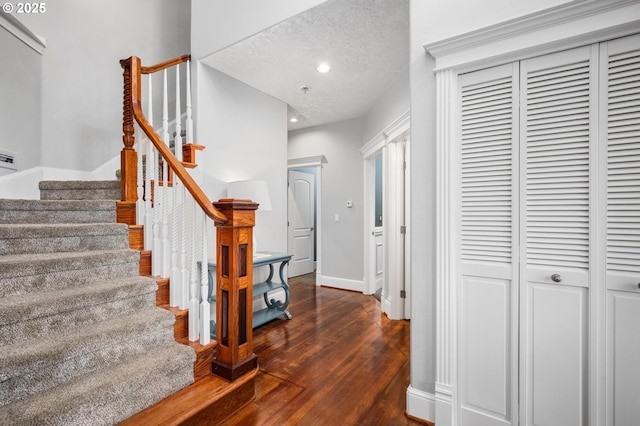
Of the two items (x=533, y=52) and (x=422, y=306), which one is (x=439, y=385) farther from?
(x=533, y=52)

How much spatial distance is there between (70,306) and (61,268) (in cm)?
28

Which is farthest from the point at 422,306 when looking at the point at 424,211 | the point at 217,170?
the point at 217,170

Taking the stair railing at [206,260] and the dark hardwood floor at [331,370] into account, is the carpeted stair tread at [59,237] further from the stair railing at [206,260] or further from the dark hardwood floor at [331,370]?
the dark hardwood floor at [331,370]

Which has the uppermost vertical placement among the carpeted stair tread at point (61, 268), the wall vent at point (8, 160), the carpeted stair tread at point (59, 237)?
the wall vent at point (8, 160)

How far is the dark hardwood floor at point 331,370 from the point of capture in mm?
1787

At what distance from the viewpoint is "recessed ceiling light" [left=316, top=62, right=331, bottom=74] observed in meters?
2.98

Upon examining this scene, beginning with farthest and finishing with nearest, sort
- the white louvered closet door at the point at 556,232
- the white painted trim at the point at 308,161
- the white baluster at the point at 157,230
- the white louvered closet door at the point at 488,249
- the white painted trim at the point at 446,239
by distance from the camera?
the white painted trim at the point at 308,161 < the white baluster at the point at 157,230 < the white painted trim at the point at 446,239 < the white louvered closet door at the point at 488,249 < the white louvered closet door at the point at 556,232

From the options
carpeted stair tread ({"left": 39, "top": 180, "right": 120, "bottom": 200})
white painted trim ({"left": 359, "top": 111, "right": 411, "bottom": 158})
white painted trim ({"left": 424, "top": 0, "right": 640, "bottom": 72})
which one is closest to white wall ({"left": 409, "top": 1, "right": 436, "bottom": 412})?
white painted trim ({"left": 424, "top": 0, "right": 640, "bottom": 72})

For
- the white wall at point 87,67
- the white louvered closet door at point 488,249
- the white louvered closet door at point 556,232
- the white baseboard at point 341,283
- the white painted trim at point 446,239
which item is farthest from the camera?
the white baseboard at point 341,283

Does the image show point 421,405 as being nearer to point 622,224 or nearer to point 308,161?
point 622,224

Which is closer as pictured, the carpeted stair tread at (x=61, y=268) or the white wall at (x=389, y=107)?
the carpeted stair tread at (x=61, y=268)

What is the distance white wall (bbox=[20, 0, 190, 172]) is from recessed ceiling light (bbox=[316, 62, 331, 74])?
2163 mm

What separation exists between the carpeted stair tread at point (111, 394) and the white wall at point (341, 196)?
317cm

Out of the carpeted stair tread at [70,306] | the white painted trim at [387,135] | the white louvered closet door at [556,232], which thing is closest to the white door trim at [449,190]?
the white louvered closet door at [556,232]
